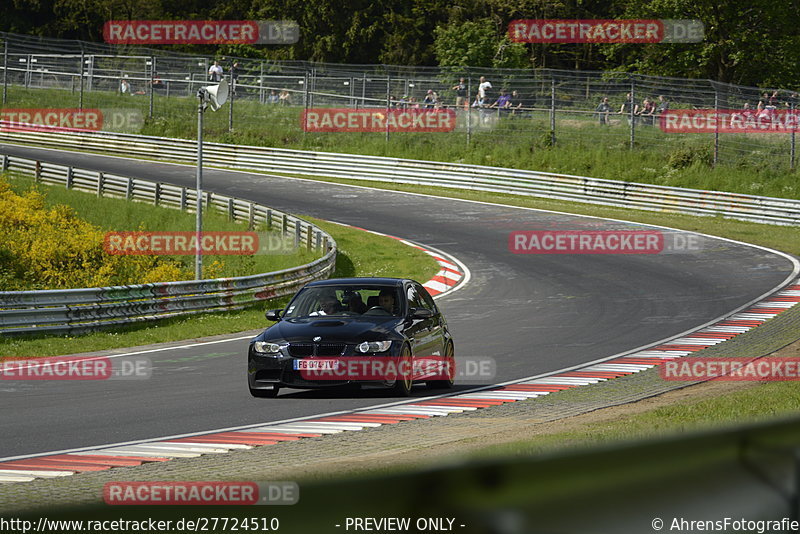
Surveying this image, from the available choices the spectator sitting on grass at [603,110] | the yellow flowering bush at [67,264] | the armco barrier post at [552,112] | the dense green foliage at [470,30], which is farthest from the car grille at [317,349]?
the dense green foliage at [470,30]

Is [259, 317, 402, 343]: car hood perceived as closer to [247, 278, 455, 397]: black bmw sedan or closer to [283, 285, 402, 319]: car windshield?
[247, 278, 455, 397]: black bmw sedan

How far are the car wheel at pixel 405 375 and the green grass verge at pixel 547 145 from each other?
2758 cm

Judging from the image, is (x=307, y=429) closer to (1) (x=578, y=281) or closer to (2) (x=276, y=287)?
(2) (x=276, y=287)

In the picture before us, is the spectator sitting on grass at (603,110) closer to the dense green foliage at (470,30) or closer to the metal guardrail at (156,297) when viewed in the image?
the dense green foliage at (470,30)

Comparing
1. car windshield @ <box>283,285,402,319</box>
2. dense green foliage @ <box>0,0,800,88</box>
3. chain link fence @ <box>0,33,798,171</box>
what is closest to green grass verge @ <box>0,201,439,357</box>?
car windshield @ <box>283,285,402,319</box>

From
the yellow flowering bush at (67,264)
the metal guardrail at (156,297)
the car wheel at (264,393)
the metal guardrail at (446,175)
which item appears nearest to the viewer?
the car wheel at (264,393)

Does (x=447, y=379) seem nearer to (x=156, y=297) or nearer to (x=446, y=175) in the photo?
(x=156, y=297)

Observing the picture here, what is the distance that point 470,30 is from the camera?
63219 mm

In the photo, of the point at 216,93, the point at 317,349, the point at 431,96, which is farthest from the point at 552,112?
the point at 317,349

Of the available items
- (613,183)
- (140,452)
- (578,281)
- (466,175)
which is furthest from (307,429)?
(466,175)

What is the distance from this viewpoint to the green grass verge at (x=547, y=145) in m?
39.5

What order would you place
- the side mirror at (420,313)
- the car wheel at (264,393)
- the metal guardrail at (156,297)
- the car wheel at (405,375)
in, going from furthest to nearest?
the metal guardrail at (156,297)
the side mirror at (420,313)
the car wheel at (264,393)
the car wheel at (405,375)

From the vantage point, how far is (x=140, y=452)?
995cm

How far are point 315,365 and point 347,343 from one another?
0.45m
